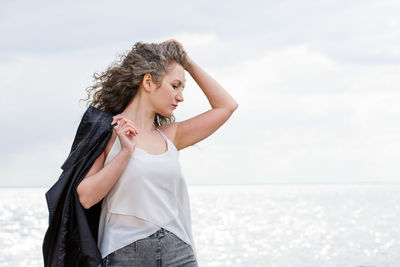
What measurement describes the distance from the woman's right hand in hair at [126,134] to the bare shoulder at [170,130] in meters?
0.38

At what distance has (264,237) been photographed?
1513 inches

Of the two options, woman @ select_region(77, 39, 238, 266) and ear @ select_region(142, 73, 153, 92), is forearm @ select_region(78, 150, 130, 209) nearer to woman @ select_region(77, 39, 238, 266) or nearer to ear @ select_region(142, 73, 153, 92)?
woman @ select_region(77, 39, 238, 266)

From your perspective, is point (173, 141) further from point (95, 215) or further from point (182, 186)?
point (95, 215)

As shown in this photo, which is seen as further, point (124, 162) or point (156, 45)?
point (156, 45)

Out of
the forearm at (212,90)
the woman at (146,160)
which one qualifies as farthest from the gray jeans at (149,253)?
the forearm at (212,90)

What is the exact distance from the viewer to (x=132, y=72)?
11.9ft

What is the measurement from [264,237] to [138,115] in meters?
35.5

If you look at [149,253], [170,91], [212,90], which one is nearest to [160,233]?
[149,253]

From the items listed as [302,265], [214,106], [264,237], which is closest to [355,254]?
[302,265]

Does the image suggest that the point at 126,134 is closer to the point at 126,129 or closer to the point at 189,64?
the point at 126,129

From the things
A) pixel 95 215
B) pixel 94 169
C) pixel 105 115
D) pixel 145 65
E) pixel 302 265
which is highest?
pixel 145 65

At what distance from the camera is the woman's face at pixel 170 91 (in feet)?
11.7

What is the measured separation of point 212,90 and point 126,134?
27.1 inches

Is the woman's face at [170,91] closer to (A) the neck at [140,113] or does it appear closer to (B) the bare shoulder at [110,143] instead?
(A) the neck at [140,113]
